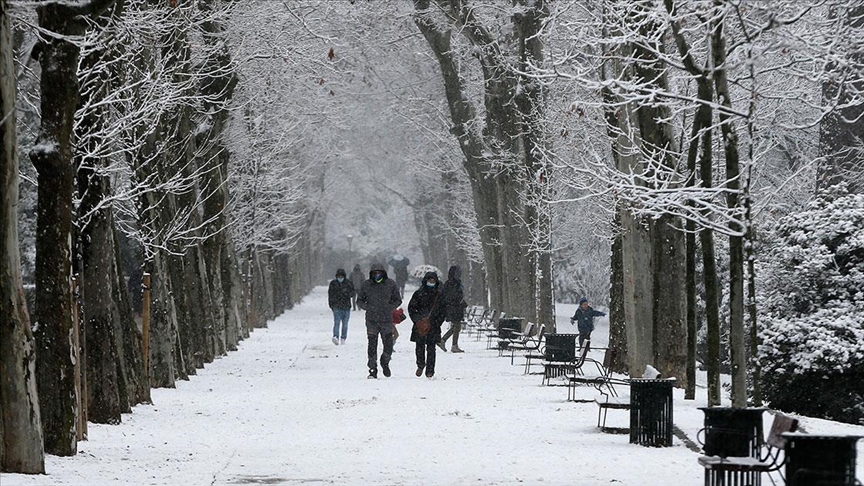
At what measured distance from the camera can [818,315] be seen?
22.1 m

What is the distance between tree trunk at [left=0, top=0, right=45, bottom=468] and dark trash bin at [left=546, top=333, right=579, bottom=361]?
43.0ft

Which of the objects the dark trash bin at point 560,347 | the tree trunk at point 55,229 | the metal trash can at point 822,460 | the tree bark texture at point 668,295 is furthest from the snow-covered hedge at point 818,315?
the metal trash can at point 822,460

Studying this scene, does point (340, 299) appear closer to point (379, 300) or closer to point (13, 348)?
point (379, 300)

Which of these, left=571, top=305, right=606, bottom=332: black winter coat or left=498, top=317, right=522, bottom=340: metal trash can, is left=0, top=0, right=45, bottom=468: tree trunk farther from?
left=571, top=305, right=606, bottom=332: black winter coat

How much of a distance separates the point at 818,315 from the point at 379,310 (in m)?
7.35

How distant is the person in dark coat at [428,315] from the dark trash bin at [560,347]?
201 centimetres

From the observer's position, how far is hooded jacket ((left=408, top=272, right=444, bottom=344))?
979 inches

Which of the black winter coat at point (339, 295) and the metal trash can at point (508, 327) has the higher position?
the black winter coat at point (339, 295)

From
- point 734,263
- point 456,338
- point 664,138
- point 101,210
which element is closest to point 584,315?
point 456,338

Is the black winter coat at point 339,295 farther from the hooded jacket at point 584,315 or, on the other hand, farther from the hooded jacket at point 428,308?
the hooded jacket at point 428,308

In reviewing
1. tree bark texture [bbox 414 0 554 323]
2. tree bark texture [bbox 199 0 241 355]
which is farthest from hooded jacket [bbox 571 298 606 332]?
tree bark texture [bbox 199 0 241 355]

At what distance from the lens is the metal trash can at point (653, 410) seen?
1447 cm

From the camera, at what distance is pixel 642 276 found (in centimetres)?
2153

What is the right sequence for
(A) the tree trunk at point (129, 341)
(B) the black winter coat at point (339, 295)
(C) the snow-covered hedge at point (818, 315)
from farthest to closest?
(B) the black winter coat at point (339, 295) → (C) the snow-covered hedge at point (818, 315) → (A) the tree trunk at point (129, 341)
